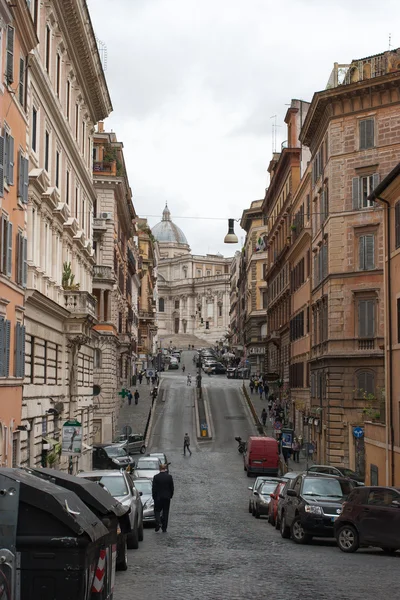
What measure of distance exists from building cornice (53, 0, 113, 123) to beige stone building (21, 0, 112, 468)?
50 millimetres

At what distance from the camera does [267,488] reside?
31.0 meters

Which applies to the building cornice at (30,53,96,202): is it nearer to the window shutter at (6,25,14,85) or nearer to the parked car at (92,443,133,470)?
the window shutter at (6,25,14,85)

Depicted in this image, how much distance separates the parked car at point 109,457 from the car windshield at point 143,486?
16.3 metres

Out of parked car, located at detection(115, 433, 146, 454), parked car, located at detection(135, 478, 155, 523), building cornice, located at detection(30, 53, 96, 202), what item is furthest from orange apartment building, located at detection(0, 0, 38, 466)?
parked car, located at detection(115, 433, 146, 454)

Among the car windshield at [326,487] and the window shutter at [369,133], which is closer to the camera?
the car windshield at [326,487]

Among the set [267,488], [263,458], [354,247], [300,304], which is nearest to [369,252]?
[354,247]

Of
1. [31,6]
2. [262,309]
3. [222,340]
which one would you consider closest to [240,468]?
[31,6]

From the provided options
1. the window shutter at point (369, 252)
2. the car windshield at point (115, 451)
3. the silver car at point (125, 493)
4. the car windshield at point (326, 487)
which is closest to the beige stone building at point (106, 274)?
the car windshield at point (115, 451)

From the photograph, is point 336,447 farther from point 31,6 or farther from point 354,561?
point 354,561

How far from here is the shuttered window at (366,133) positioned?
45.2 metres

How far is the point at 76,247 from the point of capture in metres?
40.6

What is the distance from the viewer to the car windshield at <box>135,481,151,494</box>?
89.5 feet

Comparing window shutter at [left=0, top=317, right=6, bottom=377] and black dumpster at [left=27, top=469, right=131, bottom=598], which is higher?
window shutter at [left=0, top=317, right=6, bottom=377]

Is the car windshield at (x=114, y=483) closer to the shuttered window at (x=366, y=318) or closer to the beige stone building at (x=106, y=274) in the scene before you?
the shuttered window at (x=366, y=318)
